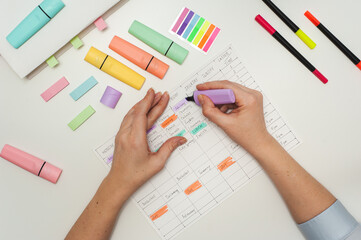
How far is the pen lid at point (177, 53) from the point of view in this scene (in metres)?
0.72

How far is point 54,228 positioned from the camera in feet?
2.39

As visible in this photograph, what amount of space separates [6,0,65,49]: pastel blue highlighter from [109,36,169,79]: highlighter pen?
162 millimetres

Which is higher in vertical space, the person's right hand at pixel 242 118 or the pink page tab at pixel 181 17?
the pink page tab at pixel 181 17

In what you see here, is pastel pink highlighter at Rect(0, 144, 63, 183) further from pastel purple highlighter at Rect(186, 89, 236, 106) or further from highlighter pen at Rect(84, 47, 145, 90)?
pastel purple highlighter at Rect(186, 89, 236, 106)

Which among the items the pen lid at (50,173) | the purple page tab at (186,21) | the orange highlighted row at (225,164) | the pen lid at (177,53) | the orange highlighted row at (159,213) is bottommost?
the orange highlighted row at (225,164)

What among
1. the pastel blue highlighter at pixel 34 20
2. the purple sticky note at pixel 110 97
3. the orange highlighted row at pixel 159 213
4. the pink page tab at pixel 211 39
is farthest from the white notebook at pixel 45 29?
the orange highlighted row at pixel 159 213

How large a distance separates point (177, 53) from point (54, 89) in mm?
357

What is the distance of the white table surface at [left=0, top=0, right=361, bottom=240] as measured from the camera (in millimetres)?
728

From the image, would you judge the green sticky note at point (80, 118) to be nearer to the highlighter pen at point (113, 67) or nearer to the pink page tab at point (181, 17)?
the highlighter pen at point (113, 67)

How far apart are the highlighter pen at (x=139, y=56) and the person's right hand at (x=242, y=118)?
0.14 meters

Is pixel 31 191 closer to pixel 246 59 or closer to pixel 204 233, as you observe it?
pixel 204 233

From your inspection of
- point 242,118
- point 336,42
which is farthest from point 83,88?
point 336,42

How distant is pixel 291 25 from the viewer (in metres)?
0.72

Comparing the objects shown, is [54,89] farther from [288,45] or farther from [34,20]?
[288,45]
